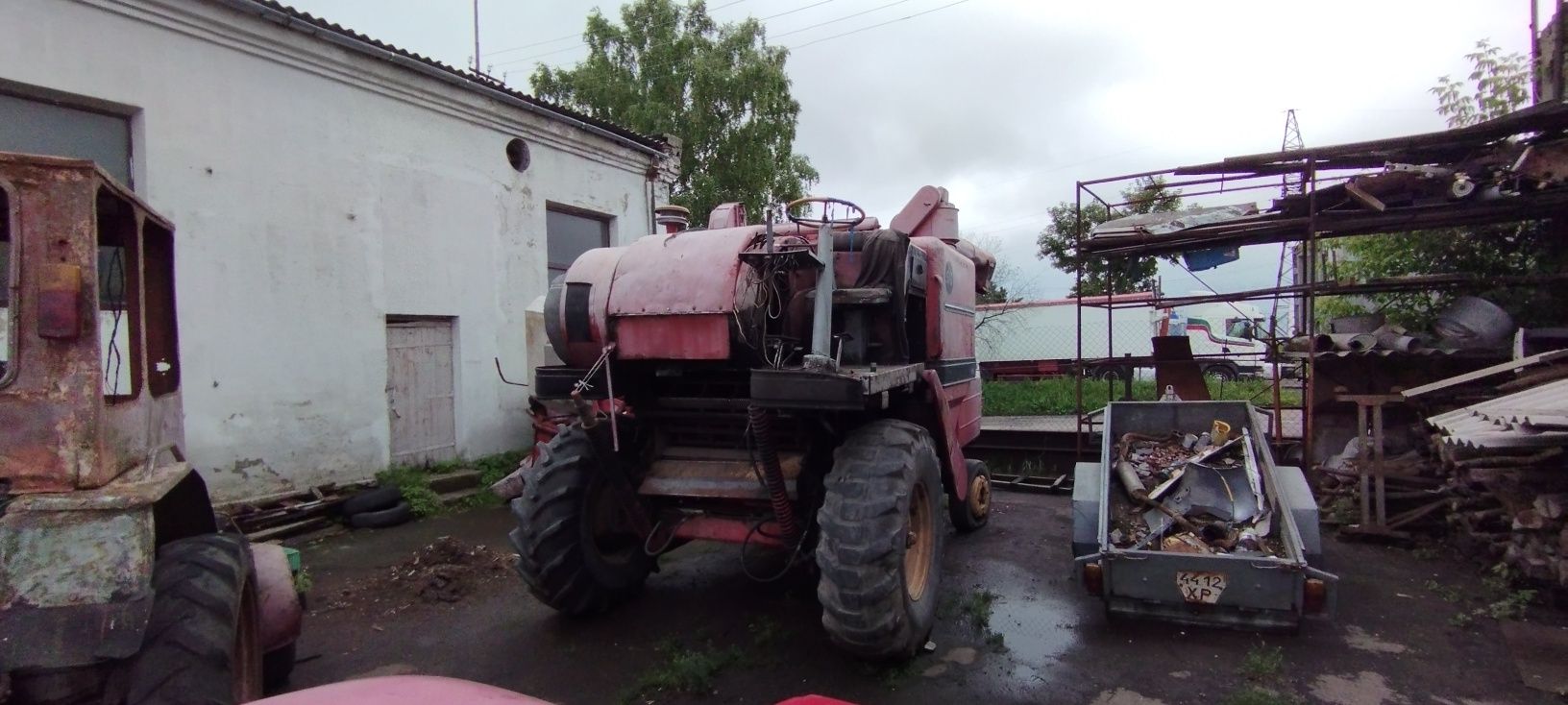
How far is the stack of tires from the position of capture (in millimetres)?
7691

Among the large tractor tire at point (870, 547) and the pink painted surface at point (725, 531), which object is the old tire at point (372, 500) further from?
the large tractor tire at point (870, 547)

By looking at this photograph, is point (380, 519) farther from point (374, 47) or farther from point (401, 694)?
point (401, 694)

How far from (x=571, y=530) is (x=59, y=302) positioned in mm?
2823

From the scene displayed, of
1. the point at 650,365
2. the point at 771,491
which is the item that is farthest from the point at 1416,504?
the point at 650,365

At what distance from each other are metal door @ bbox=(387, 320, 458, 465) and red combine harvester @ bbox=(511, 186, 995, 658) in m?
4.67

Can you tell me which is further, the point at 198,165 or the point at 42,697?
the point at 198,165

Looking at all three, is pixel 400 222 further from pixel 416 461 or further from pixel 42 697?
pixel 42 697

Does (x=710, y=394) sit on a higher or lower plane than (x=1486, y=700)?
higher

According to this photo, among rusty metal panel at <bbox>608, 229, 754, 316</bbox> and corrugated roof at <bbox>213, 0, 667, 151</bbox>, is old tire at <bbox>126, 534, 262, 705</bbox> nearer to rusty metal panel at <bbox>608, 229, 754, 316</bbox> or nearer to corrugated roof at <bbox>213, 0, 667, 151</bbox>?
rusty metal panel at <bbox>608, 229, 754, 316</bbox>

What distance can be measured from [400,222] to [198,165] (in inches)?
77.5

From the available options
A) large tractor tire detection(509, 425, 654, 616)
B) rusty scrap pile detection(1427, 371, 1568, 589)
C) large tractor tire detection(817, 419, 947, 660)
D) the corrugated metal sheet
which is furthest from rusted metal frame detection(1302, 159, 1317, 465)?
large tractor tire detection(509, 425, 654, 616)

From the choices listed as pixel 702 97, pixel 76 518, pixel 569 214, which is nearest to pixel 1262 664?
pixel 76 518

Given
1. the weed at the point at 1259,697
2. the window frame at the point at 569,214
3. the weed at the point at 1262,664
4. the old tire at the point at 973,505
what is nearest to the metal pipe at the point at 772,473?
the weed at the point at 1259,697

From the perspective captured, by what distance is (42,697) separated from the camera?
219 cm
